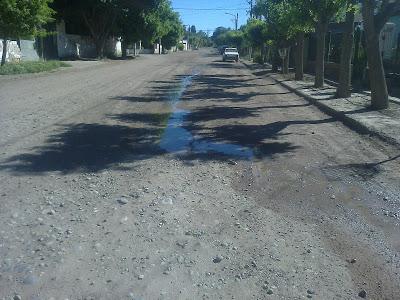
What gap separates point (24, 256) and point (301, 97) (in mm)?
15025

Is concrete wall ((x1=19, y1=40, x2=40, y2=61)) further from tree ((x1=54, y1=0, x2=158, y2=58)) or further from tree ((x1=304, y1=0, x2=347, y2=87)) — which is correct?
tree ((x1=304, y1=0, x2=347, y2=87))

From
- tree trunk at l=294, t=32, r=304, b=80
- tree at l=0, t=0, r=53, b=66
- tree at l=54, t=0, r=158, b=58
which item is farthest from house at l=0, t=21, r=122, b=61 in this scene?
tree trunk at l=294, t=32, r=304, b=80

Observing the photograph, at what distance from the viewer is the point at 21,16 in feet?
77.9

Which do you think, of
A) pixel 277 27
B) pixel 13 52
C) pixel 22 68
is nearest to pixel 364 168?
pixel 22 68

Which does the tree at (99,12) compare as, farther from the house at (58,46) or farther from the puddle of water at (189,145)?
the puddle of water at (189,145)

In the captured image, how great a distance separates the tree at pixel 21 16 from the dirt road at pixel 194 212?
14.4m

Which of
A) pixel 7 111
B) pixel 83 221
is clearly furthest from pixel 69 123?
pixel 83 221

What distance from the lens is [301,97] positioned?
59.2ft

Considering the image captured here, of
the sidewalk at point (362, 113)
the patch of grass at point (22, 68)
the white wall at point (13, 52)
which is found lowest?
the sidewalk at point (362, 113)

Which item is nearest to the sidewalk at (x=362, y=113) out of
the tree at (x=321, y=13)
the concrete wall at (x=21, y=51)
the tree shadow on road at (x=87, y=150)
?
the tree at (x=321, y=13)

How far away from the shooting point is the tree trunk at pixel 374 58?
13.2 metres

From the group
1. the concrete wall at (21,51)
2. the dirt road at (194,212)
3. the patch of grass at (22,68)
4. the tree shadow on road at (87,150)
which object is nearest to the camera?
the dirt road at (194,212)

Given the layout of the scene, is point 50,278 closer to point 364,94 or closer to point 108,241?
point 108,241

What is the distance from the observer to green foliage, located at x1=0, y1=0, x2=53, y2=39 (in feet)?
76.1
